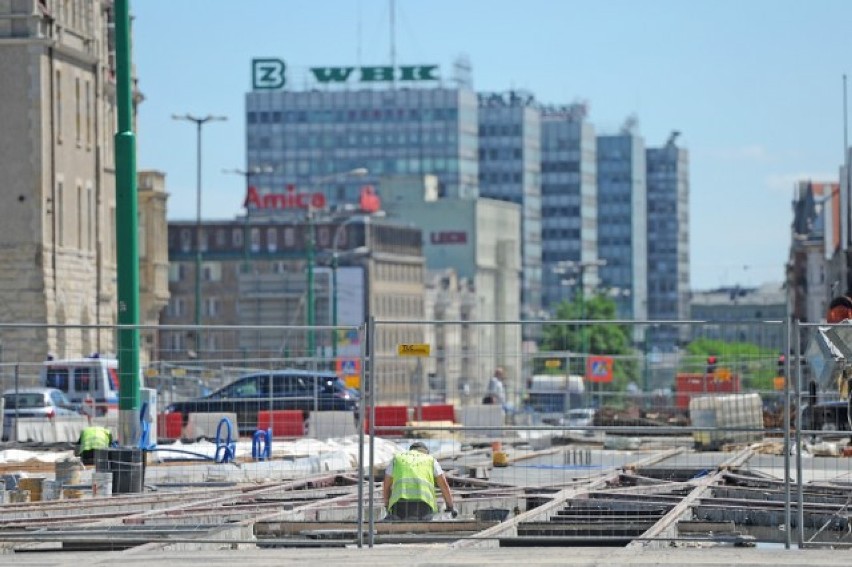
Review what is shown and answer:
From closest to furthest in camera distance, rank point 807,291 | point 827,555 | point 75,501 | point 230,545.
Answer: point 827,555
point 230,545
point 75,501
point 807,291

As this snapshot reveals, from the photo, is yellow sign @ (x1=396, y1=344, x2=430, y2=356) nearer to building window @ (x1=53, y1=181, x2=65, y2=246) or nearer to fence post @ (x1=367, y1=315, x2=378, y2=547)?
fence post @ (x1=367, y1=315, x2=378, y2=547)

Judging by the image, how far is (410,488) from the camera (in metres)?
21.9

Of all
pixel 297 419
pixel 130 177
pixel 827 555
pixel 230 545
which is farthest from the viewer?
pixel 297 419

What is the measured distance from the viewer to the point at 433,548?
62.0 feet

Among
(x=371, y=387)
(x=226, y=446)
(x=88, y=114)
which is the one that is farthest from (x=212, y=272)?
(x=371, y=387)

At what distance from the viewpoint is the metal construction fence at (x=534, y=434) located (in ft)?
66.3

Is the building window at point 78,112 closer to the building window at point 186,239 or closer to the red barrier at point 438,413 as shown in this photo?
the red barrier at point 438,413

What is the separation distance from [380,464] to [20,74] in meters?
45.4

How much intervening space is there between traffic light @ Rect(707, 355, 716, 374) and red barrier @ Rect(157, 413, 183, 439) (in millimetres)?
10421

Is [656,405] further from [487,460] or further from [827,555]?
[827,555]

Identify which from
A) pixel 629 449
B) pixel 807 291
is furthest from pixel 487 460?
pixel 807 291

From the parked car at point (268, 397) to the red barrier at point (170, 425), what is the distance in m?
0.20

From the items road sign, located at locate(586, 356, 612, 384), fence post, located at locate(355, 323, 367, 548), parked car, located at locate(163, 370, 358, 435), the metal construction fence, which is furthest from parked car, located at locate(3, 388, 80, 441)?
fence post, located at locate(355, 323, 367, 548)

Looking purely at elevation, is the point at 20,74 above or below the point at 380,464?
above
